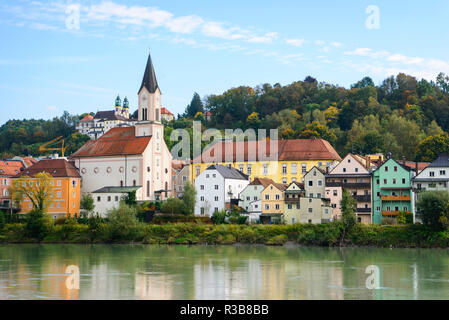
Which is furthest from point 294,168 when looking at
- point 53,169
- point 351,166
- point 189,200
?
point 53,169

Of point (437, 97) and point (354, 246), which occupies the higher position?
point (437, 97)

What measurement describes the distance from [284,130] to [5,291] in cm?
7897

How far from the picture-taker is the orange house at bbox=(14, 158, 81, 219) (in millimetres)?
76250

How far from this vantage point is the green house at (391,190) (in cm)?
6294

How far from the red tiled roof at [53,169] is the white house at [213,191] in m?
17.7

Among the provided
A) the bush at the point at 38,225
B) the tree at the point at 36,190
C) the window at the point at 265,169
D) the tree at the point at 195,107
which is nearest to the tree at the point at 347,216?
the window at the point at 265,169

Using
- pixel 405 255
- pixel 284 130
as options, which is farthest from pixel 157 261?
pixel 284 130

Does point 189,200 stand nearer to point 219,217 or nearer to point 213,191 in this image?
point 213,191

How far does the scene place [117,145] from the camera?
84000 mm

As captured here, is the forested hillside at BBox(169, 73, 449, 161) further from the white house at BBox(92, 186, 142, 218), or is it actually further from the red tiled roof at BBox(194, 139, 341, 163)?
the white house at BBox(92, 186, 142, 218)

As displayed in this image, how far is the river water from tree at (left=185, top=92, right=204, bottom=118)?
10324 cm
